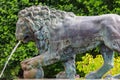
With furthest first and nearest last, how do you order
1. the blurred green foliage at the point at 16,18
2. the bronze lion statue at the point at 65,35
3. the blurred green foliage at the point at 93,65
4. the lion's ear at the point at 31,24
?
1. the blurred green foliage at the point at 16,18
2. the blurred green foliage at the point at 93,65
3. the lion's ear at the point at 31,24
4. the bronze lion statue at the point at 65,35

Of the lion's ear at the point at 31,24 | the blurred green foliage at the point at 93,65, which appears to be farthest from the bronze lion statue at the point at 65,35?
the blurred green foliage at the point at 93,65

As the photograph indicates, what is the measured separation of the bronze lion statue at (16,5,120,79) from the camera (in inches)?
294

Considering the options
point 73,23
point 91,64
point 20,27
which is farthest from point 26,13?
point 91,64

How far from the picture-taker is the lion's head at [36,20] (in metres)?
7.64

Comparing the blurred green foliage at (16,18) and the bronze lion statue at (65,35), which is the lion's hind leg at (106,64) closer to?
the bronze lion statue at (65,35)

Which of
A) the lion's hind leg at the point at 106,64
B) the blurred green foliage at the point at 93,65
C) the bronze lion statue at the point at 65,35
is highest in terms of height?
the bronze lion statue at the point at 65,35

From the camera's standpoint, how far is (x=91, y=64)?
10766 mm

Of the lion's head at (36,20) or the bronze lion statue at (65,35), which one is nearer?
the bronze lion statue at (65,35)

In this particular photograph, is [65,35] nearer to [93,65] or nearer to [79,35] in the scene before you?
[79,35]

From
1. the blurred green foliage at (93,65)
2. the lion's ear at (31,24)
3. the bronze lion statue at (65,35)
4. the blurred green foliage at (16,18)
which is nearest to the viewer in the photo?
the bronze lion statue at (65,35)

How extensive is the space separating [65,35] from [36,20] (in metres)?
0.51

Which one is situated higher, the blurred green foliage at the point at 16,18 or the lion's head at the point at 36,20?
the lion's head at the point at 36,20

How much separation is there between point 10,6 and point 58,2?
1.22m

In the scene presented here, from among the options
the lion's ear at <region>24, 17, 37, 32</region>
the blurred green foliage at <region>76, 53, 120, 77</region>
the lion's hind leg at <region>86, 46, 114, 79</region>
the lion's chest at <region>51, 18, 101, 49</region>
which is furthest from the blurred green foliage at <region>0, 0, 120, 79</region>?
the lion's chest at <region>51, 18, 101, 49</region>
